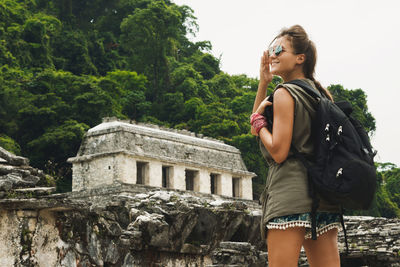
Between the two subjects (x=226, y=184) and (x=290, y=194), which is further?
(x=226, y=184)

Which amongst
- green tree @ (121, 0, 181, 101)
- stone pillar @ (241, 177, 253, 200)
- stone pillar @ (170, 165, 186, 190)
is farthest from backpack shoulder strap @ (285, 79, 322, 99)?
green tree @ (121, 0, 181, 101)

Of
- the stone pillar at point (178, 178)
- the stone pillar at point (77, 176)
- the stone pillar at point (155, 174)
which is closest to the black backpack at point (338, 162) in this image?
the stone pillar at point (155, 174)

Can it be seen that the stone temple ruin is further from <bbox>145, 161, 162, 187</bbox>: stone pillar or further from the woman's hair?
the woman's hair

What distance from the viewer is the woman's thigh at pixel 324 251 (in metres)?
3.12

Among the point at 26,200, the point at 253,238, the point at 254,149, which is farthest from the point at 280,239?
the point at 254,149

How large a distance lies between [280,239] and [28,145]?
30.3 metres

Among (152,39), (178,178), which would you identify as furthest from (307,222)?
(152,39)

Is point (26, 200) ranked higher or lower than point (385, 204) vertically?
lower

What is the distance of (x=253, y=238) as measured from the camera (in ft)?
43.3

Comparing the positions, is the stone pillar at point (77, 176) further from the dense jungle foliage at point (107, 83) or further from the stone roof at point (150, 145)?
the dense jungle foliage at point (107, 83)

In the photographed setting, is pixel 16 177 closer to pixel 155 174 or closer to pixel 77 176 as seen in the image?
pixel 155 174

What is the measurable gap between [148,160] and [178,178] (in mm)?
1995

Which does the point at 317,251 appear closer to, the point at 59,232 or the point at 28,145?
the point at 59,232

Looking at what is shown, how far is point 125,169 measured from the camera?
28.5 meters
